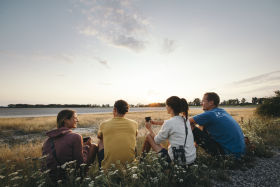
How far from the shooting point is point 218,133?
4.11m

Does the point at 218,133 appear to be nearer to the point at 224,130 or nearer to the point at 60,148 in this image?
the point at 224,130

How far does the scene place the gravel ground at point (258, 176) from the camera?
324 cm

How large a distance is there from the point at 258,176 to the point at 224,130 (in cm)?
122

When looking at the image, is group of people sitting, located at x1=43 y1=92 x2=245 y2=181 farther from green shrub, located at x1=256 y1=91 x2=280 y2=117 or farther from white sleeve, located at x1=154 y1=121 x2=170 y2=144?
green shrub, located at x1=256 y1=91 x2=280 y2=117

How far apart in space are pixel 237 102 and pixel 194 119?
537 feet

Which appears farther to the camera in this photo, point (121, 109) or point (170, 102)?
point (121, 109)

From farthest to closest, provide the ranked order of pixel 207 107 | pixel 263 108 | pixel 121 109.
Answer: pixel 263 108, pixel 207 107, pixel 121 109

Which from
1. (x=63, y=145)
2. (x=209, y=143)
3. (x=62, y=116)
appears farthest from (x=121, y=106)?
(x=209, y=143)

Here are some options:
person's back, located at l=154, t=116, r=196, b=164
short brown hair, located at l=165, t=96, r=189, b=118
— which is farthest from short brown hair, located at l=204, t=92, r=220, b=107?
person's back, located at l=154, t=116, r=196, b=164

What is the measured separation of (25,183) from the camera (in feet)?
9.66

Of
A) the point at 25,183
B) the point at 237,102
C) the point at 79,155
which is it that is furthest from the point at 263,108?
the point at 237,102

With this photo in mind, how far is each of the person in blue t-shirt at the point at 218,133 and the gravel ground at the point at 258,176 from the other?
0.49 m

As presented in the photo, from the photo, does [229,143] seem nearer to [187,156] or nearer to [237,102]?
[187,156]

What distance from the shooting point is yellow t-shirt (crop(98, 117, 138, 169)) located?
334 cm
